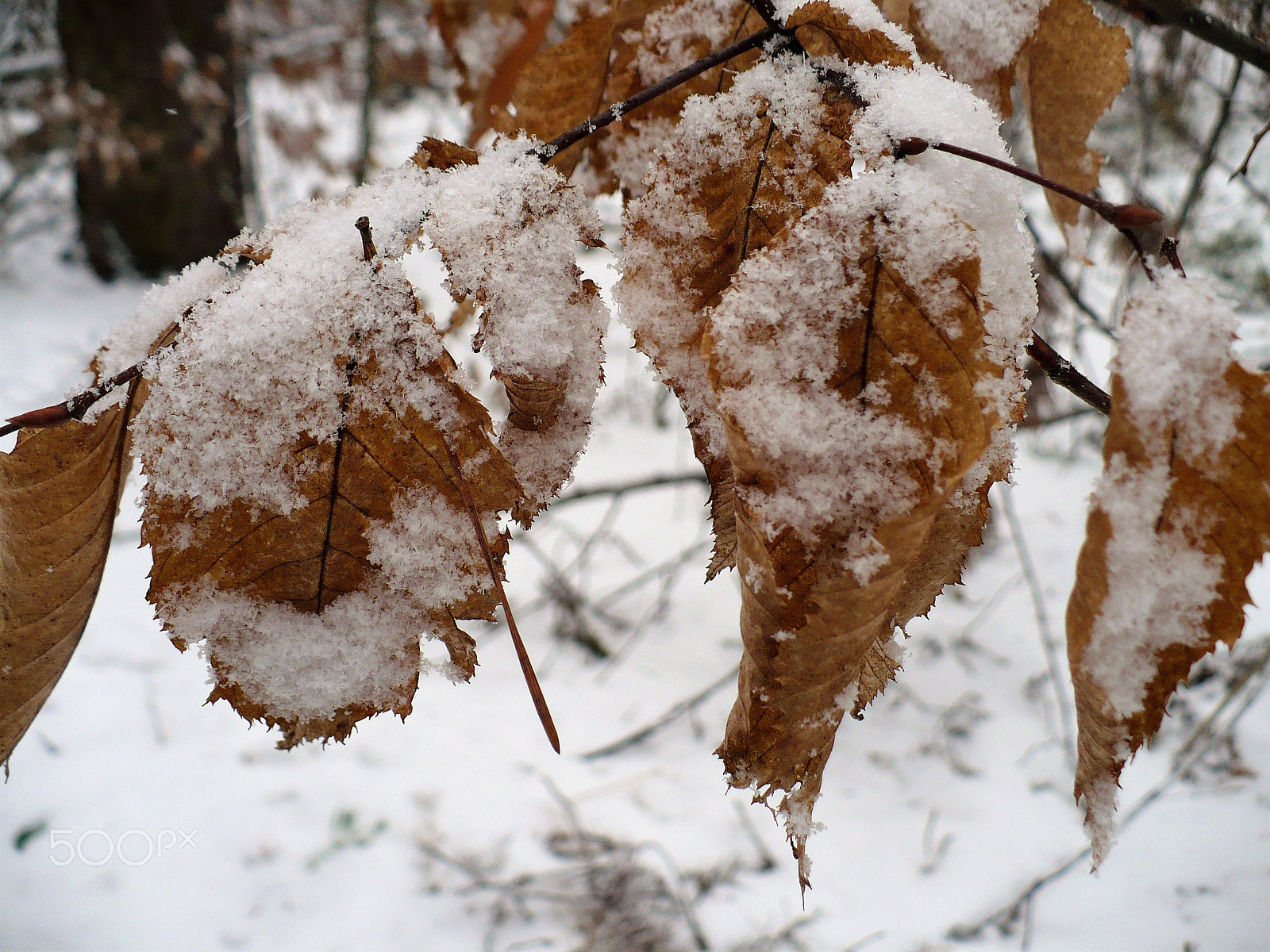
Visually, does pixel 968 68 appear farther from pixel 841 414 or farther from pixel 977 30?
pixel 841 414

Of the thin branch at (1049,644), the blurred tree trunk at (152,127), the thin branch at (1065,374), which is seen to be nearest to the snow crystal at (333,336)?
the thin branch at (1065,374)

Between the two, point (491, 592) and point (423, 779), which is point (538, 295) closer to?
point (491, 592)

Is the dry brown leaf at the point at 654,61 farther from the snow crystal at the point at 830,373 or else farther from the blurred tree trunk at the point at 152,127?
the blurred tree trunk at the point at 152,127

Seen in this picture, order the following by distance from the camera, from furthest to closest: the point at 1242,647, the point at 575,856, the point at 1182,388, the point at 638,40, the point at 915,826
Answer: the point at 1242,647 → the point at 915,826 → the point at 575,856 → the point at 638,40 → the point at 1182,388

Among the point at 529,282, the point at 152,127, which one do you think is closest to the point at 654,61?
the point at 529,282

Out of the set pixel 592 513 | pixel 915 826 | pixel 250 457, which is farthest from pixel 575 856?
pixel 250 457

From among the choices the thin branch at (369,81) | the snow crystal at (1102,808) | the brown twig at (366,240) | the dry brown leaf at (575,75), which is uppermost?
the thin branch at (369,81)
